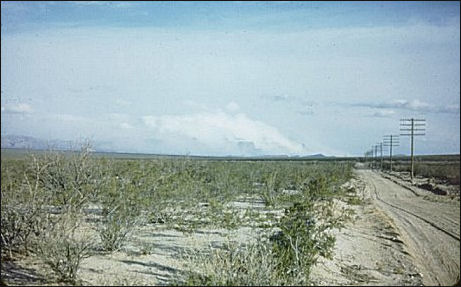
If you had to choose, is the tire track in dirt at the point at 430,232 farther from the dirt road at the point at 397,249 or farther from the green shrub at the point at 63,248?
the green shrub at the point at 63,248

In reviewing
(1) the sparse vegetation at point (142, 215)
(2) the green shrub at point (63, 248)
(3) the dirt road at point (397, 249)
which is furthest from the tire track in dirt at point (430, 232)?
(2) the green shrub at point (63, 248)

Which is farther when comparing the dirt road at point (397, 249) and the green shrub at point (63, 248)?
the dirt road at point (397, 249)

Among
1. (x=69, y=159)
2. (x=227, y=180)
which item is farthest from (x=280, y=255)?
(x=227, y=180)

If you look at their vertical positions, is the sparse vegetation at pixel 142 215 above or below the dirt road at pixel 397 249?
above

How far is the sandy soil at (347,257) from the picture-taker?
13.1 m

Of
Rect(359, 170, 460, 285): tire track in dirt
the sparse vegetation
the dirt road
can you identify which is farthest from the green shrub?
Rect(359, 170, 460, 285): tire track in dirt

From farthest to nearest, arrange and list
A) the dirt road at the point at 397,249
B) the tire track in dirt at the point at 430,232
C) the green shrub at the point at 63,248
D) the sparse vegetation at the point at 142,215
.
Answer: the tire track in dirt at the point at 430,232 < the dirt road at the point at 397,249 < the green shrub at the point at 63,248 < the sparse vegetation at the point at 142,215

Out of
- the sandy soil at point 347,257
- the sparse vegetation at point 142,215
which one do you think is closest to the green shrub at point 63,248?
the sparse vegetation at point 142,215

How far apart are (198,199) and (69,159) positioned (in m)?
6.80

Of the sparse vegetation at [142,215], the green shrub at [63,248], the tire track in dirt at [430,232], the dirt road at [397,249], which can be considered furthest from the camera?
the tire track in dirt at [430,232]

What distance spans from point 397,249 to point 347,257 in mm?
2170

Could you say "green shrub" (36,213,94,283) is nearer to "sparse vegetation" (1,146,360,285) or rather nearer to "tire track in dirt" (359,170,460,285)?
"sparse vegetation" (1,146,360,285)

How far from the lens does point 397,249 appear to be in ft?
55.7

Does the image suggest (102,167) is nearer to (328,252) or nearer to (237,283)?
(328,252)
